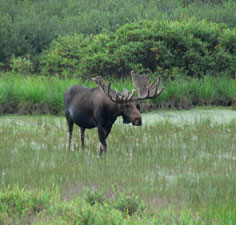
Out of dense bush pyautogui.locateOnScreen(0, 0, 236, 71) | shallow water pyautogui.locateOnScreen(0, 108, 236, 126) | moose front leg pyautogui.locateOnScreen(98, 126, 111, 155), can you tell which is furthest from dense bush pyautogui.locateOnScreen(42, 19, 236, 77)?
moose front leg pyautogui.locateOnScreen(98, 126, 111, 155)

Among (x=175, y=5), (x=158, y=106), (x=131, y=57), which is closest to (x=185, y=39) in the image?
(x=131, y=57)

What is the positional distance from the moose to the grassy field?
513 mm

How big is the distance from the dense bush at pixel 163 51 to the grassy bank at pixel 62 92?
3.06 feet

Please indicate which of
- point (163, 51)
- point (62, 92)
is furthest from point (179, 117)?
point (163, 51)

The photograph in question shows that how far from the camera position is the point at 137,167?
306 inches

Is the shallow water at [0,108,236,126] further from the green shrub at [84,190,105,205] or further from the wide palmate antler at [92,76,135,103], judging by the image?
the green shrub at [84,190,105,205]

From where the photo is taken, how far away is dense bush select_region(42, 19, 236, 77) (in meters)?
15.2

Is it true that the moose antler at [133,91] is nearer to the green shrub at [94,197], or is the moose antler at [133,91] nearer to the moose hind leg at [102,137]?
the moose hind leg at [102,137]

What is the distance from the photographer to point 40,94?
12992 millimetres

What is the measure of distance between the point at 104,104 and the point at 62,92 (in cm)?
486

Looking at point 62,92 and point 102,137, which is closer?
point 102,137

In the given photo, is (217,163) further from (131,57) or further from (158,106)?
(131,57)

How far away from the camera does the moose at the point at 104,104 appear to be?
794cm

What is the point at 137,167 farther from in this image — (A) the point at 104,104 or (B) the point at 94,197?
(B) the point at 94,197
